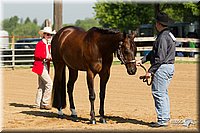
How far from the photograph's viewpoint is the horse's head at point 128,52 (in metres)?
8.05

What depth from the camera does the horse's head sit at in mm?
8055

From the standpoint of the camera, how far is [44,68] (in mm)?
10492

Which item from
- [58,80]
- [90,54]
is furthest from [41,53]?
[90,54]

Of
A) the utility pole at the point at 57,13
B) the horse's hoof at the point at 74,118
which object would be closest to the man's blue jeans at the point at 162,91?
the horse's hoof at the point at 74,118

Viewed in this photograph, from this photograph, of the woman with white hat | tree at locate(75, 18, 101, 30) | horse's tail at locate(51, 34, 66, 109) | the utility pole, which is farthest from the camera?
tree at locate(75, 18, 101, 30)

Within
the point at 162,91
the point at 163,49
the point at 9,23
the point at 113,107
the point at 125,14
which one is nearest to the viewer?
the point at 163,49

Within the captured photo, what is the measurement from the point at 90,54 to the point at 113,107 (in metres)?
2.34

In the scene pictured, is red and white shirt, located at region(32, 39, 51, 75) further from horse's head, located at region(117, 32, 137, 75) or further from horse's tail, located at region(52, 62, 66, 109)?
horse's head, located at region(117, 32, 137, 75)

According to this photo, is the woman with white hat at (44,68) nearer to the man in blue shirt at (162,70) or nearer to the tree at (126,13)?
the man in blue shirt at (162,70)

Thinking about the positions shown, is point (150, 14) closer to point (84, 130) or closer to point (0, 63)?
point (0, 63)

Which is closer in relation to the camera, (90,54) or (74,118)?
(90,54)

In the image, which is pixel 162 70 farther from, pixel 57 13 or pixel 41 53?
pixel 57 13

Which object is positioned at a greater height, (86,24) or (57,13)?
(86,24)

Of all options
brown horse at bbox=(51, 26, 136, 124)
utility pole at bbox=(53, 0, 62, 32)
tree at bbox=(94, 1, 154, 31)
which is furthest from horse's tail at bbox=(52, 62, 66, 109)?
tree at bbox=(94, 1, 154, 31)
